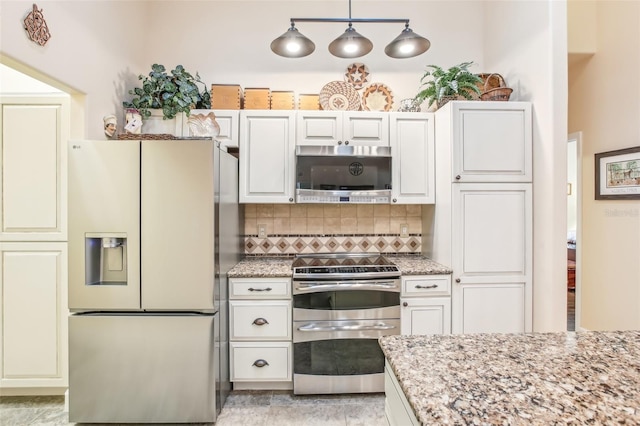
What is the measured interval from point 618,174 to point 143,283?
3.86 meters

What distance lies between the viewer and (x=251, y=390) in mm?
2275

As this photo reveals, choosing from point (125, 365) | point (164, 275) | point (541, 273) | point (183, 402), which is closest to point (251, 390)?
point (183, 402)

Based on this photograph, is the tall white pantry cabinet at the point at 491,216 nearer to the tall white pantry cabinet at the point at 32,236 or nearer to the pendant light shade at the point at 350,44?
the pendant light shade at the point at 350,44

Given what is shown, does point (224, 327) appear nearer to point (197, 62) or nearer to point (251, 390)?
point (251, 390)

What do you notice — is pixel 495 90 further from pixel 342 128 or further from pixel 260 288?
pixel 260 288

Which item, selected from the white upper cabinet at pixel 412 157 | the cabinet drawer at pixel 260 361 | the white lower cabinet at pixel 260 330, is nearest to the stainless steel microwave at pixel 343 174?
the white upper cabinet at pixel 412 157

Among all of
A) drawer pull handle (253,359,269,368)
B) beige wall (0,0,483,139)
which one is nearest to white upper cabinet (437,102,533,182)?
beige wall (0,0,483,139)

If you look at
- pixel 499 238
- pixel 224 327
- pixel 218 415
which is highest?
pixel 499 238

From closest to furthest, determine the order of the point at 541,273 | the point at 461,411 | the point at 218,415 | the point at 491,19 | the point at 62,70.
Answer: the point at 461,411
the point at 62,70
the point at 218,415
the point at 541,273
the point at 491,19

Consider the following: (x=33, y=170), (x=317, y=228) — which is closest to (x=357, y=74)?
(x=317, y=228)

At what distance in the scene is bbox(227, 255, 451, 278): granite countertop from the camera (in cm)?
218

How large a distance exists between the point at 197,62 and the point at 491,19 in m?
2.75

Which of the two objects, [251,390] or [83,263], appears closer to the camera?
[83,263]

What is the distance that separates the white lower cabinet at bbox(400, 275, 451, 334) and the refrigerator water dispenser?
6.21 feet
